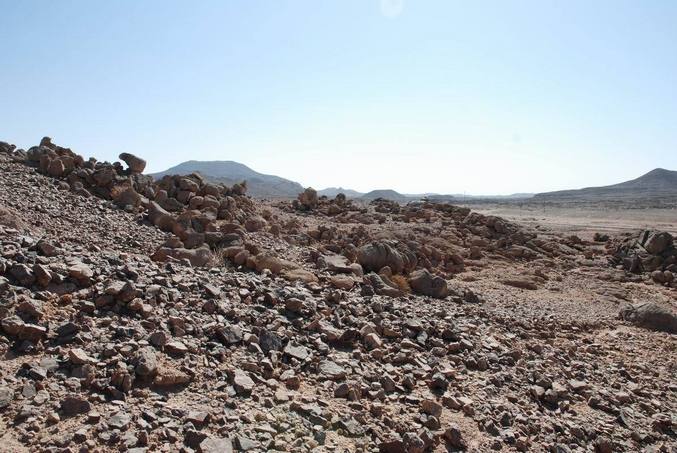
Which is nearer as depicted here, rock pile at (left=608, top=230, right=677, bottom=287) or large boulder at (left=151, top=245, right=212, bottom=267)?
large boulder at (left=151, top=245, right=212, bottom=267)

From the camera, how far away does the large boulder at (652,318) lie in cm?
991

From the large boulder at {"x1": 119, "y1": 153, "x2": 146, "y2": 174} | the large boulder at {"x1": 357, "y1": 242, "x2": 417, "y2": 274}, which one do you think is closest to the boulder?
the large boulder at {"x1": 119, "y1": 153, "x2": 146, "y2": 174}

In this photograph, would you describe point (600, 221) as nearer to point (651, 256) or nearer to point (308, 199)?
point (651, 256)

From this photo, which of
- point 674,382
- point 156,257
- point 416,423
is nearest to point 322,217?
point 156,257

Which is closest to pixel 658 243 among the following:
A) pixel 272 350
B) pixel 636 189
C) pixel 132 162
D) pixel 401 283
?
pixel 401 283

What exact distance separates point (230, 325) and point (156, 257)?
2908 millimetres

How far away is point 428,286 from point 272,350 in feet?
16.0

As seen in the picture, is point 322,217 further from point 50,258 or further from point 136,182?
point 50,258

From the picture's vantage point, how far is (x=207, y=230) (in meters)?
10.2

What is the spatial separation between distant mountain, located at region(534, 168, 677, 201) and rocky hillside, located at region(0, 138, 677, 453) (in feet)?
352

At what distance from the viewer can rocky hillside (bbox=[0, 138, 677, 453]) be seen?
12.6 feet

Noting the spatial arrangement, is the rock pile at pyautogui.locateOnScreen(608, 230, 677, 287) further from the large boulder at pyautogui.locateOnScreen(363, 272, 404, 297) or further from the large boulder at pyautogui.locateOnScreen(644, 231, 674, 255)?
the large boulder at pyautogui.locateOnScreen(363, 272, 404, 297)

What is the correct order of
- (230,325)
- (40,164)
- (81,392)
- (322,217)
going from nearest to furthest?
(81,392), (230,325), (40,164), (322,217)

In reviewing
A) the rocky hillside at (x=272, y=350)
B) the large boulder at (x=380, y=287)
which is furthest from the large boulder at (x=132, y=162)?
the large boulder at (x=380, y=287)
